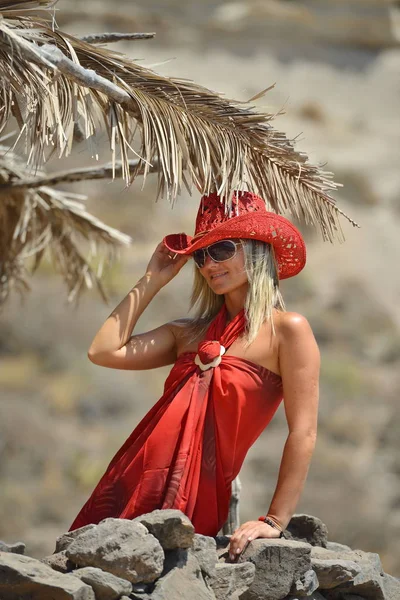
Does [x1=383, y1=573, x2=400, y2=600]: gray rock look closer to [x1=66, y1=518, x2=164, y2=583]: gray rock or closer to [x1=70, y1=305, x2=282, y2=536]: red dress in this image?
[x1=70, y1=305, x2=282, y2=536]: red dress

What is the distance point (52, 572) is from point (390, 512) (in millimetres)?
9928

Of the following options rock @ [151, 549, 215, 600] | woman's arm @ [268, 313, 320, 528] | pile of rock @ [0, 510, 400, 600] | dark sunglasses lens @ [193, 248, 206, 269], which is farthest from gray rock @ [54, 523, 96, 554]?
dark sunglasses lens @ [193, 248, 206, 269]

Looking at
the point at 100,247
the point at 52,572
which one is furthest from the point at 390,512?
the point at 52,572

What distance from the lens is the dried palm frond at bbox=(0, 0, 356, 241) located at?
310cm

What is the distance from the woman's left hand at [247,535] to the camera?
9.75 feet

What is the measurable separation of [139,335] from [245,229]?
54 centimetres

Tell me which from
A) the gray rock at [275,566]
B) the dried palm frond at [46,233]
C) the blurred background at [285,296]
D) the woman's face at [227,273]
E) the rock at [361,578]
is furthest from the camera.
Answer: the blurred background at [285,296]

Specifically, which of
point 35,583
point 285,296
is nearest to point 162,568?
point 35,583

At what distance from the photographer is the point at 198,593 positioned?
2.77 m

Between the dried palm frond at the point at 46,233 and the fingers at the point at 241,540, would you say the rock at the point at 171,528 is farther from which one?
the dried palm frond at the point at 46,233

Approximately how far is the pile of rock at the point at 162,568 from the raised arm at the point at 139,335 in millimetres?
684

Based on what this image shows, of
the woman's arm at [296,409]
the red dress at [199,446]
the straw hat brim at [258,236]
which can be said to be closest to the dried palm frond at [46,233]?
the straw hat brim at [258,236]

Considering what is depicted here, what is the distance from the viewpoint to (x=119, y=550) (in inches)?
106

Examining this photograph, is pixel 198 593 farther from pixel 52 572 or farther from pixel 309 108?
pixel 309 108
